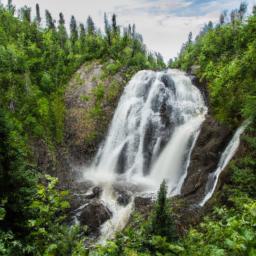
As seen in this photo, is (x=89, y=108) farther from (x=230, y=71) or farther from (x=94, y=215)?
(x=94, y=215)

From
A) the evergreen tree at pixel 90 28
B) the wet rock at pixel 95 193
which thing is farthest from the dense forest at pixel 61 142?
the evergreen tree at pixel 90 28

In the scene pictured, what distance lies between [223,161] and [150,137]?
8.22 meters

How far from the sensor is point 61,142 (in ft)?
89.7

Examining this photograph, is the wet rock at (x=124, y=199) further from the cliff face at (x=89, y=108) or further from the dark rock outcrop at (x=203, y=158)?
the cliff face at (x=89, y=108)

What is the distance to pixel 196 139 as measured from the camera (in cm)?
2075

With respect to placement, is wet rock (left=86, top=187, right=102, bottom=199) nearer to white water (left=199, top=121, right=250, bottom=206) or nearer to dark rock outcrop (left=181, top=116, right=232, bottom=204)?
dark rock outcrop (left=181, top=116, right=232, bottom=204)

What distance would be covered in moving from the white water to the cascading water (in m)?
2.84

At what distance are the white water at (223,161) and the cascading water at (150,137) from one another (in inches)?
112

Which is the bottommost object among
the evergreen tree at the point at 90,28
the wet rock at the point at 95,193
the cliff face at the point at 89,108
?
the wet rock at the point at 95,193

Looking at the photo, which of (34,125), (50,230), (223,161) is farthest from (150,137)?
(50,230)

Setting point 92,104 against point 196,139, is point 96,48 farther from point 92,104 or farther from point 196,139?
point 196,139

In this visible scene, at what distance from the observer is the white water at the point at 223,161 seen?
54.9ft

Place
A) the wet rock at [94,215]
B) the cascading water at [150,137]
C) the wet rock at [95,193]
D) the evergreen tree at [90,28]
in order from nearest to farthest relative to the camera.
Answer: the wet rock at [94,215] → the wet rock at [95,193] → the cascading water at [150,137] → the evergreen tree at [90,28]

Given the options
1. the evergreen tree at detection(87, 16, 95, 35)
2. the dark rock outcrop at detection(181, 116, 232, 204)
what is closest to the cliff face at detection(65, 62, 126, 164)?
the dark rock outcrop at detection(181, 116, 232, 204)
